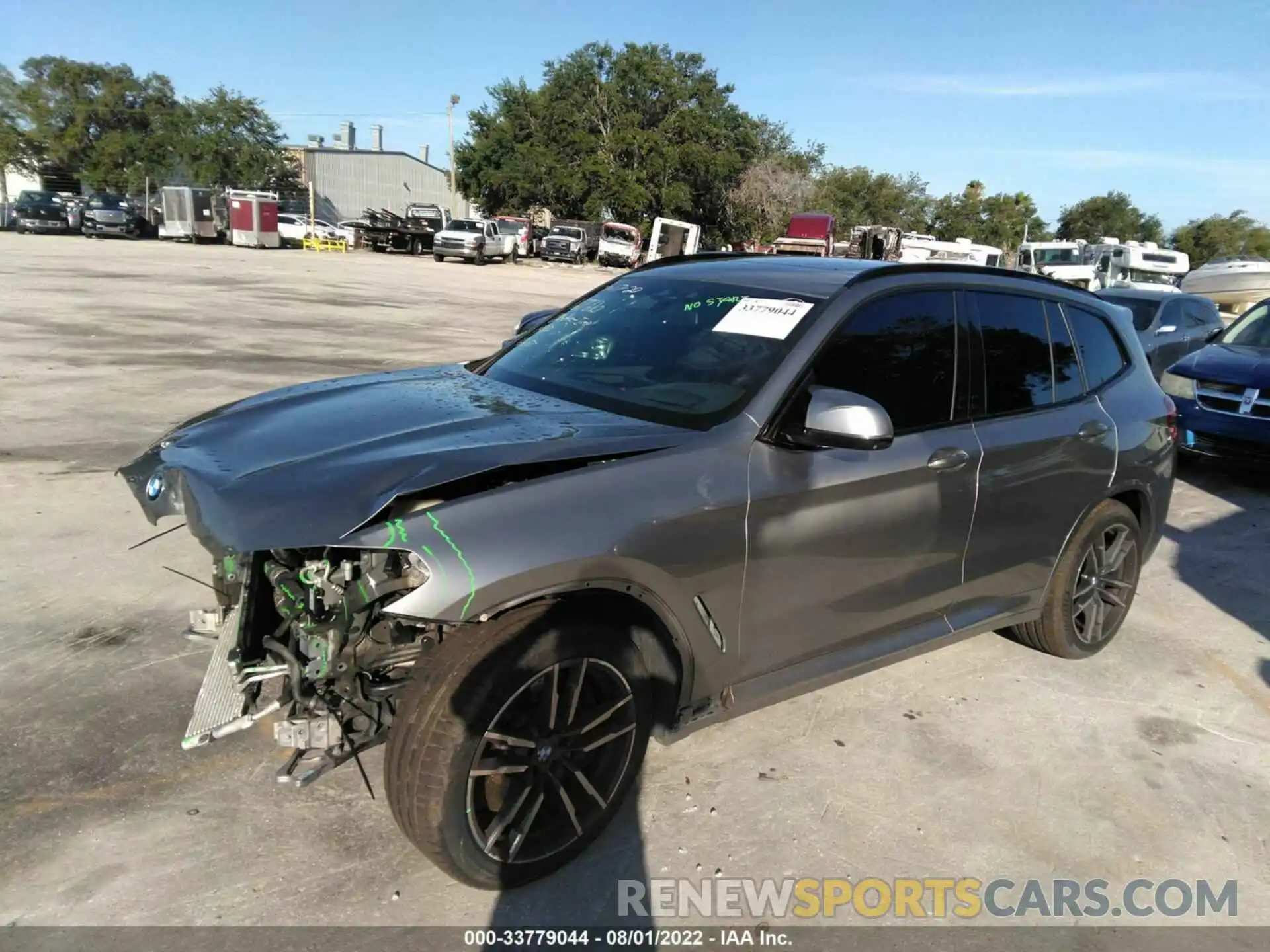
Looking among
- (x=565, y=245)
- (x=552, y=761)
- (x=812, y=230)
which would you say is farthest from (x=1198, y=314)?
(x=565, y=245)

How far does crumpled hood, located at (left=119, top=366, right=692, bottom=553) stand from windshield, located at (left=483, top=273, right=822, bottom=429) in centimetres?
15

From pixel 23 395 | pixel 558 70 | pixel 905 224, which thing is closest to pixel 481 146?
pixel 558 70

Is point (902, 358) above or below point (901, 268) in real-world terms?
below

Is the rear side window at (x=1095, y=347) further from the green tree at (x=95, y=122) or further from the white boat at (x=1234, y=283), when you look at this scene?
the green tree at (x=95, y=122)

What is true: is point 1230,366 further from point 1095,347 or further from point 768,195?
point 768,195

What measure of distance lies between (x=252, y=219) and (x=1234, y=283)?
38522 millimetres

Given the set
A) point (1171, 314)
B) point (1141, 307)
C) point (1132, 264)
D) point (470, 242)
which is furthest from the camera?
point (470, 242)

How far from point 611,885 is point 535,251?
46601 mm

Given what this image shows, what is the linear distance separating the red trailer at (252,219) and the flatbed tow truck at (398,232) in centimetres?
422

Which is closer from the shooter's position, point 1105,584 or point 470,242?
point 1105,584

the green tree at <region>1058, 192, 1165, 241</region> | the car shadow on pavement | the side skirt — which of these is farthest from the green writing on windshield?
the green tree at <region>1058, 192, 1165, 241</region>

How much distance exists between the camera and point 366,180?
71.9 meters

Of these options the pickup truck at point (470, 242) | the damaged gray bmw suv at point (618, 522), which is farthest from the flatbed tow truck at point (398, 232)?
the damaged gray bmw suv at point (618, 522)

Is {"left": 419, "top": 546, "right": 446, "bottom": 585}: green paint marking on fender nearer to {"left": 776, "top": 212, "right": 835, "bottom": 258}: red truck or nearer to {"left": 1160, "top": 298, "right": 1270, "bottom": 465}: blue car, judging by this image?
{"left": 1160, "top": 298, "right": 1270, "bottom": 465}: blue car
